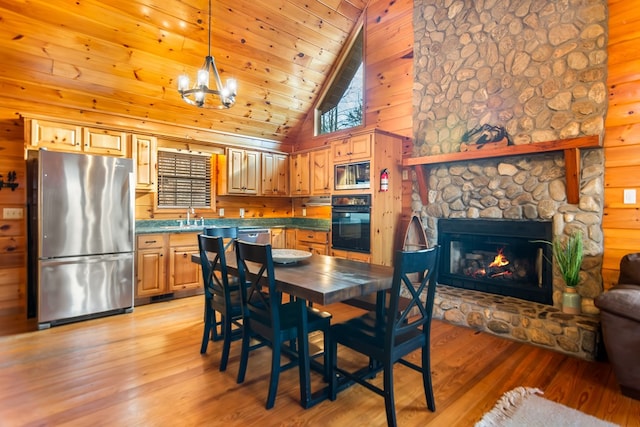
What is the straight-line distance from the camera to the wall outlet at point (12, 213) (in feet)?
12.2

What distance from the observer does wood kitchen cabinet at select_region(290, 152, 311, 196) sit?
18.2ft

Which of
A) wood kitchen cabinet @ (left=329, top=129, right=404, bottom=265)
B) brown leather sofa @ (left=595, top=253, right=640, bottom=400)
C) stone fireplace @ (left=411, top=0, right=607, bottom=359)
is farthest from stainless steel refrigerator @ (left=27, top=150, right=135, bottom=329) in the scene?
brown leather sofa @ (left=595, top=253, right=640, bottom=400)

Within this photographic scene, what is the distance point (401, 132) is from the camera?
4551 mm

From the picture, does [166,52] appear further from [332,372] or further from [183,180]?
[332,372]

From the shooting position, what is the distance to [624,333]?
2217 millimetres

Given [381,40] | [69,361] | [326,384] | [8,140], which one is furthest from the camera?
[381,40]

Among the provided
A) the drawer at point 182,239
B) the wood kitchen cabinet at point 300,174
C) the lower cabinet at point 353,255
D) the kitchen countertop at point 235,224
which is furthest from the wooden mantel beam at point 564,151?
the drawer at point 182,239

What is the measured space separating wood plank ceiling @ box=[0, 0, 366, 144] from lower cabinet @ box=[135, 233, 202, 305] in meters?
1.74

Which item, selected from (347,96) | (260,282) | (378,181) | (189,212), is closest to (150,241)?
(189,212)

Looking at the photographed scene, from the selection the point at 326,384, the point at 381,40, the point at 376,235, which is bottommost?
the point at 326,384

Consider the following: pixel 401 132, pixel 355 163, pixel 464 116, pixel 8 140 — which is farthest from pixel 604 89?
pixel 8 140

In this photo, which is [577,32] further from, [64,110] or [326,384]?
[64,110]

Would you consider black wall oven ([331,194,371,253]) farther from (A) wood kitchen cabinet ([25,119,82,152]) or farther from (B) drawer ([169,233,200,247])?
(A) wood kitchen cabinet ([25,119,82,152])

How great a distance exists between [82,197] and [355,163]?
124 inches
